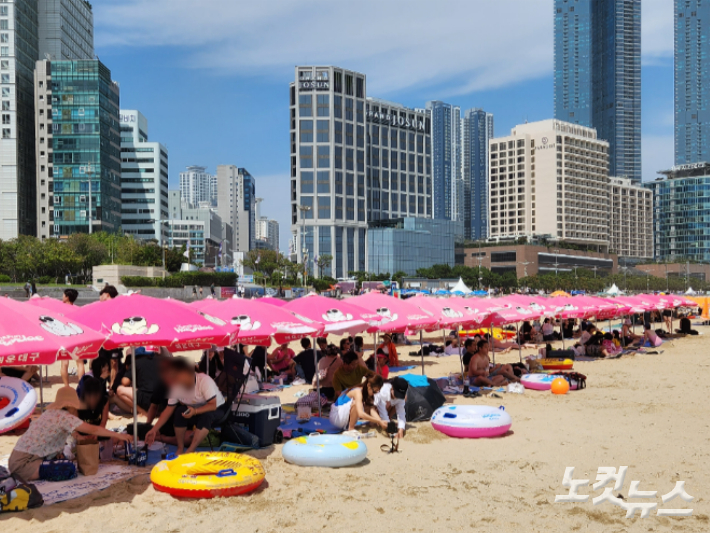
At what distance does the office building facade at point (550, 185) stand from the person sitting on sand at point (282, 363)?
13932cm

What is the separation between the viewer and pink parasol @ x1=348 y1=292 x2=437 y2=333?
12.7 meters

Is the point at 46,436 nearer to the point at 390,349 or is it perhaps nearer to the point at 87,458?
the point at 87,458

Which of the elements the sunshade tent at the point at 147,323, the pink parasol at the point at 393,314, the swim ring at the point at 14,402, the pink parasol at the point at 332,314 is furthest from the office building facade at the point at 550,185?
the swim ring at the point at 14,402

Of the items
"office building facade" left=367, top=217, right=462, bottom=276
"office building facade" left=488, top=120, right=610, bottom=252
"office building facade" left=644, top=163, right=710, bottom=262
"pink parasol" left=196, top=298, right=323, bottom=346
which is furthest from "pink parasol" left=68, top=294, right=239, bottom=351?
"office building facade" left=644, top=163, right=710, bottom=262

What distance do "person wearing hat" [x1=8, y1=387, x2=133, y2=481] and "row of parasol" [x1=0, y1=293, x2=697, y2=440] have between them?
0.75 metres

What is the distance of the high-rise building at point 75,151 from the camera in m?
105

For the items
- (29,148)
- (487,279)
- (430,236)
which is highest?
(29,148)

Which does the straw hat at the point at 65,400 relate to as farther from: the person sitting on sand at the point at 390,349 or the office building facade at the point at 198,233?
the office building facade at the point at 198,233

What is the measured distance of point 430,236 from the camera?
135875 mm

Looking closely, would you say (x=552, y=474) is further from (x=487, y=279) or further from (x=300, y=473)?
(x=487, y=279)

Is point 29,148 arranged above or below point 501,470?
above

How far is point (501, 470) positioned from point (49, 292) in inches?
1811

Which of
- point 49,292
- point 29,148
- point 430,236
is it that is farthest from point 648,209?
point 49,292

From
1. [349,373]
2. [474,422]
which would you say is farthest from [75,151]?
[474,422]
